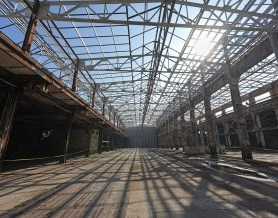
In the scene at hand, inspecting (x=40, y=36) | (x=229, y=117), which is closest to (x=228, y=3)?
(x=40, y=36)

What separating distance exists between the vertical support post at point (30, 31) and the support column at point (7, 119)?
2163mm

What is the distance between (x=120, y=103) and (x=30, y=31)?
27347mm

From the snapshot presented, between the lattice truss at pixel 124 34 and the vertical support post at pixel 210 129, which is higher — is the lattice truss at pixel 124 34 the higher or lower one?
the higher one

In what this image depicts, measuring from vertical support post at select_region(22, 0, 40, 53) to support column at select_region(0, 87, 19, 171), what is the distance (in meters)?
2.16

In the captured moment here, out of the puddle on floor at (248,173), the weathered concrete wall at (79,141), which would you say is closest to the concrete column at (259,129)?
the puddle on floor at (248,173)

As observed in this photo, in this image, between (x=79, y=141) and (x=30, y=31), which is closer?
(x=30, y=31)

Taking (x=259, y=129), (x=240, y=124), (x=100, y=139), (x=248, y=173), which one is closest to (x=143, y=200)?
(x=248, y=173)

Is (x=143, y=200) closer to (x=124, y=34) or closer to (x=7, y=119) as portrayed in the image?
(x=7, y=119)

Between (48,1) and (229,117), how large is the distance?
101 feet

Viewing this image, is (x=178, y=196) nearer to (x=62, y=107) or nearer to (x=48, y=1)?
(x=48, y=1)

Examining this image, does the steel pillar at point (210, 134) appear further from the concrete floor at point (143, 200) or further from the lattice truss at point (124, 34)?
the concrete floor at point (143, 200)

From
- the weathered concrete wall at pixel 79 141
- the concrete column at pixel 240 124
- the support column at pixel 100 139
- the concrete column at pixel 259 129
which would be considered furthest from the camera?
the support column at pixel 100 139

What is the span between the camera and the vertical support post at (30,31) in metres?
9.02

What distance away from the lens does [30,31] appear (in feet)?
31.6
